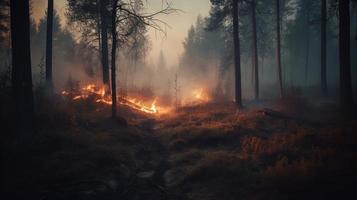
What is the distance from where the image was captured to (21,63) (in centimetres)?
995

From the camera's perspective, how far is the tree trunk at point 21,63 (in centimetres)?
962

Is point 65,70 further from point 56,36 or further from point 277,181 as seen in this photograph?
point 277,181

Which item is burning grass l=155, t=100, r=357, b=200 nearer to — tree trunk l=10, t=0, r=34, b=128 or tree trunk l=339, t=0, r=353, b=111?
tree trunk l=339, t=0, r=353, b=111

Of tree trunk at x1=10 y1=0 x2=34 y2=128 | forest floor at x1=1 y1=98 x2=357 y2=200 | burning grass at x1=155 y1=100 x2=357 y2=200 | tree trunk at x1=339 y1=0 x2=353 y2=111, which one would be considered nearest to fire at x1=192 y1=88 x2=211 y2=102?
tree trunk at x1=339 y1=0 x2=353 y2=111

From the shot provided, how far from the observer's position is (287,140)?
9.66m

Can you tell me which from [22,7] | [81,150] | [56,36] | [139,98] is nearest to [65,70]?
[56,36]

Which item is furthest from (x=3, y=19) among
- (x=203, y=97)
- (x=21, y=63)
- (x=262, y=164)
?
(x=262, y=164)

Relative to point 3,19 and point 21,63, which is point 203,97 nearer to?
point 21,63

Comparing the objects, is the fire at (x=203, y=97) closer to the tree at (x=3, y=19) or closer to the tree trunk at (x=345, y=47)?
the tree trunk at (x=345, y=47)

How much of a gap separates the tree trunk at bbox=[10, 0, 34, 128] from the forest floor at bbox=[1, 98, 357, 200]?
714 millimetres

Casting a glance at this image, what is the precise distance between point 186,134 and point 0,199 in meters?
7.77

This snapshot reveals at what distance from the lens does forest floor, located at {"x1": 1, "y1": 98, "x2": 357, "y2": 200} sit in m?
5.97

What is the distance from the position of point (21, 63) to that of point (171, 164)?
6801 millimetres

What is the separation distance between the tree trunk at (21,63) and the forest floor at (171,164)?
2.34 ft
